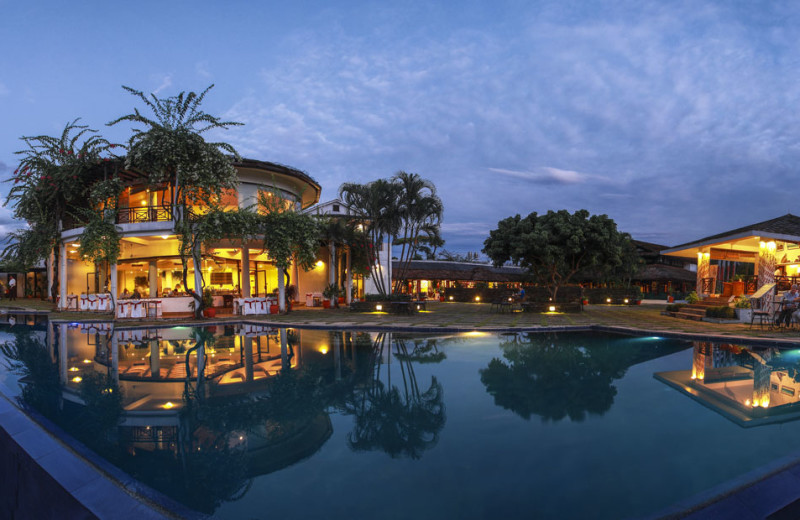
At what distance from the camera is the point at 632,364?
8977 millimetres

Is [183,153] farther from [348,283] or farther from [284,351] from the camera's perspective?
[348,283]

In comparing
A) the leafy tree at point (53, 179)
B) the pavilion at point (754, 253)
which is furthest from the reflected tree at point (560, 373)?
the leafy tree at point (53, 179)

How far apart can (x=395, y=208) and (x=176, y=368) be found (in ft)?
43.1

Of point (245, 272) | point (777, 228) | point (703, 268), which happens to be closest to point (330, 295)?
point (245, 272)

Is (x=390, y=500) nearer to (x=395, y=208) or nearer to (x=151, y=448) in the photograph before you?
(x=151, y=448)

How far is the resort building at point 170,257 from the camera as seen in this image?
1947 cm

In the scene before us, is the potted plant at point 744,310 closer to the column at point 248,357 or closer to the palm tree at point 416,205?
the palm tree at point 416,205

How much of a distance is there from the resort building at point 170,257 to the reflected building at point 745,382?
1702 centimetres

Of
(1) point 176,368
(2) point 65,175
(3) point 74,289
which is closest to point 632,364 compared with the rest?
(1) point 176,368

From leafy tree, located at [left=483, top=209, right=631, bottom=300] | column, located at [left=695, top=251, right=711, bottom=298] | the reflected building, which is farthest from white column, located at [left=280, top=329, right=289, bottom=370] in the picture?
column, located at [left=695, top=251, right=711, bottom=298]

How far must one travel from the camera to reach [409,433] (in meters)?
4.95

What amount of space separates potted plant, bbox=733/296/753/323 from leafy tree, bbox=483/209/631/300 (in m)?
6.95

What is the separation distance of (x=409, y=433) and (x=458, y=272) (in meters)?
35.8

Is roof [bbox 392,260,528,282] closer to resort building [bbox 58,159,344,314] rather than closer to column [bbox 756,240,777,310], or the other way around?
resort building [bbox 58,159,344,314]
